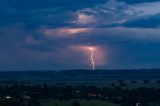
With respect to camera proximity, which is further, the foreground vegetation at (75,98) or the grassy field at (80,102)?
the grassy field at (80,102)

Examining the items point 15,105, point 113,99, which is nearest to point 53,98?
point 113,99

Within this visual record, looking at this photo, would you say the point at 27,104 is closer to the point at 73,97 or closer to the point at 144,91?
the point at 73,97

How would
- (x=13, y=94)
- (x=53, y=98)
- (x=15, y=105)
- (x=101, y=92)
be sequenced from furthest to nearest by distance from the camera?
(x=101, y=92)
(x=13, y=94)
(x=53, y=98)
(x=15, y=105)

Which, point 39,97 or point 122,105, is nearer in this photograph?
point 122,105

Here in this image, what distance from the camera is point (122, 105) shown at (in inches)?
5236

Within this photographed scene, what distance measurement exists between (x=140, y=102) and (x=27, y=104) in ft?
93.6

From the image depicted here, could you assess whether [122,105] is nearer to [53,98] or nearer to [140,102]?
[140,102]

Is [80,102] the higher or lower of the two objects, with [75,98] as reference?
lower

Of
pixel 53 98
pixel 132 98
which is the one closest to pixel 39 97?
pixel 53 98

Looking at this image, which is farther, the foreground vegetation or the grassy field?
the grassy field

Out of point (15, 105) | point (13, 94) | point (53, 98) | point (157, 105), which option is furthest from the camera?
point (13, 94)

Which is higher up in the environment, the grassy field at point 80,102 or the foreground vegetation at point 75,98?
the foreground vegetation at point 75,98

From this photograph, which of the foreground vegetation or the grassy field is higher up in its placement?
the foreground vegetation

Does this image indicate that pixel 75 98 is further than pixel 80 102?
Yes
